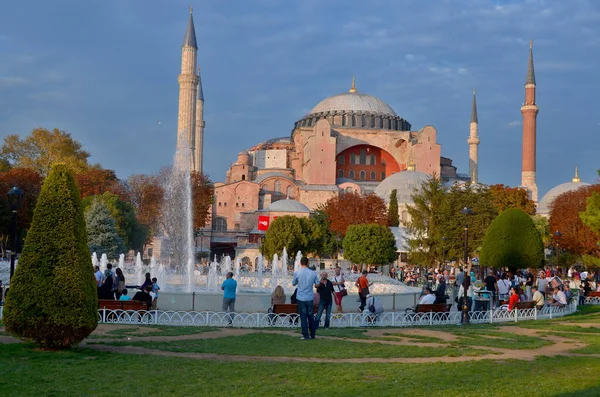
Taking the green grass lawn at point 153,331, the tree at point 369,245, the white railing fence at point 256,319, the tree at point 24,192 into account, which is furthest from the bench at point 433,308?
the tree at point 24,192

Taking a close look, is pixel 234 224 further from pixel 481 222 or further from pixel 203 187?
pixel 481 222

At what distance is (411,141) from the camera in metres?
62.5

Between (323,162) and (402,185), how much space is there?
23.3 ft

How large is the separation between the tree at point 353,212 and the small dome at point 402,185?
665cm

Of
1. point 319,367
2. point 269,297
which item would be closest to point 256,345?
point 319,367

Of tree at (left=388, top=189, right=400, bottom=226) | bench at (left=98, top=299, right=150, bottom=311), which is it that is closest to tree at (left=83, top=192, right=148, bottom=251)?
tree at (left=388, top=189, right=400, bottom=226)

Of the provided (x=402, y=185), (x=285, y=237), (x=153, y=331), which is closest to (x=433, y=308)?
(x=153, y=331)

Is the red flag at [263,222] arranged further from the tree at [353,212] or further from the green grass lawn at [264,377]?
the green grass lawn at [264,377]

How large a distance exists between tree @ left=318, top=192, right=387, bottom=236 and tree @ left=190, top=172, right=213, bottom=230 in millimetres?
7848

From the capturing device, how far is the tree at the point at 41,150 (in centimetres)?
4266

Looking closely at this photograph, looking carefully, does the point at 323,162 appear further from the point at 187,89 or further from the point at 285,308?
the point at 285,308

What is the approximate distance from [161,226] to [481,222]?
19.8 meters

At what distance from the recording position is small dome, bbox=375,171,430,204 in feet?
177

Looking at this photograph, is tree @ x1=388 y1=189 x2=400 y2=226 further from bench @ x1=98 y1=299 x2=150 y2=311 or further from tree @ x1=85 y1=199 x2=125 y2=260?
bench @ x1=98 y1=299 x2=150 y2=311
